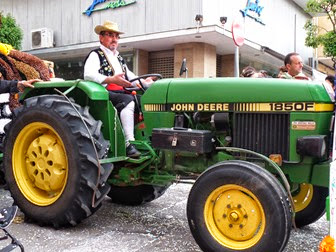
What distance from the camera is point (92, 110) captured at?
174 inches

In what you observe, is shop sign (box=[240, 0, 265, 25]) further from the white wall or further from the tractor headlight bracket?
the tractor headlight bracket

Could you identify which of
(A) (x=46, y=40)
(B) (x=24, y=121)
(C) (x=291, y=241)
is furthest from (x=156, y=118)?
(A) (x=46, y=40)

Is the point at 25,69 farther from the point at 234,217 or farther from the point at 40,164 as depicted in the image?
the point at 234,217

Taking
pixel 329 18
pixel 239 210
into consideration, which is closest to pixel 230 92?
pixel 239 210

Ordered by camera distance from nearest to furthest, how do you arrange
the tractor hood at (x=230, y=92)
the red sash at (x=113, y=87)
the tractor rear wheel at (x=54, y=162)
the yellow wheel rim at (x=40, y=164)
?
1. the tractor hood at (x=230, y=92)
2. the tractor rear wheel at (x=54, y=162)
3. the yellow wheel rim at (x=40, y=164)
4. the red sash at (x=113, y=87)

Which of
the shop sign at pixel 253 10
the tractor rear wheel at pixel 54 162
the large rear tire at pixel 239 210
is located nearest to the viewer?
the large rear tire at pixel 239 210

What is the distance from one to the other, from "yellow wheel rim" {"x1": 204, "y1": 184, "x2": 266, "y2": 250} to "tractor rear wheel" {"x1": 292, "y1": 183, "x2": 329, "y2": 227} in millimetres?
1134

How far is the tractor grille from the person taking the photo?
354 cm

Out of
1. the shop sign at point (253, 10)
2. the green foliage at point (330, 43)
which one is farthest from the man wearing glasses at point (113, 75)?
the green foliage at point (330, 43)

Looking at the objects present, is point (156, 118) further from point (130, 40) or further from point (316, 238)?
point (130, 40)

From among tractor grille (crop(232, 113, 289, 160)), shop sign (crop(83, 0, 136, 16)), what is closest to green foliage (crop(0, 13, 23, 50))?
shop sign (crop(83, 0, 136, 16))

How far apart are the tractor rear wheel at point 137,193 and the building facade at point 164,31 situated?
298 inches

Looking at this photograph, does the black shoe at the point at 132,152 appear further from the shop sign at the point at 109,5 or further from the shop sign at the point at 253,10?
the shop sign at the point at 253,10

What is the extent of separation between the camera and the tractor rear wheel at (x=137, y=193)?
492 centimetres
